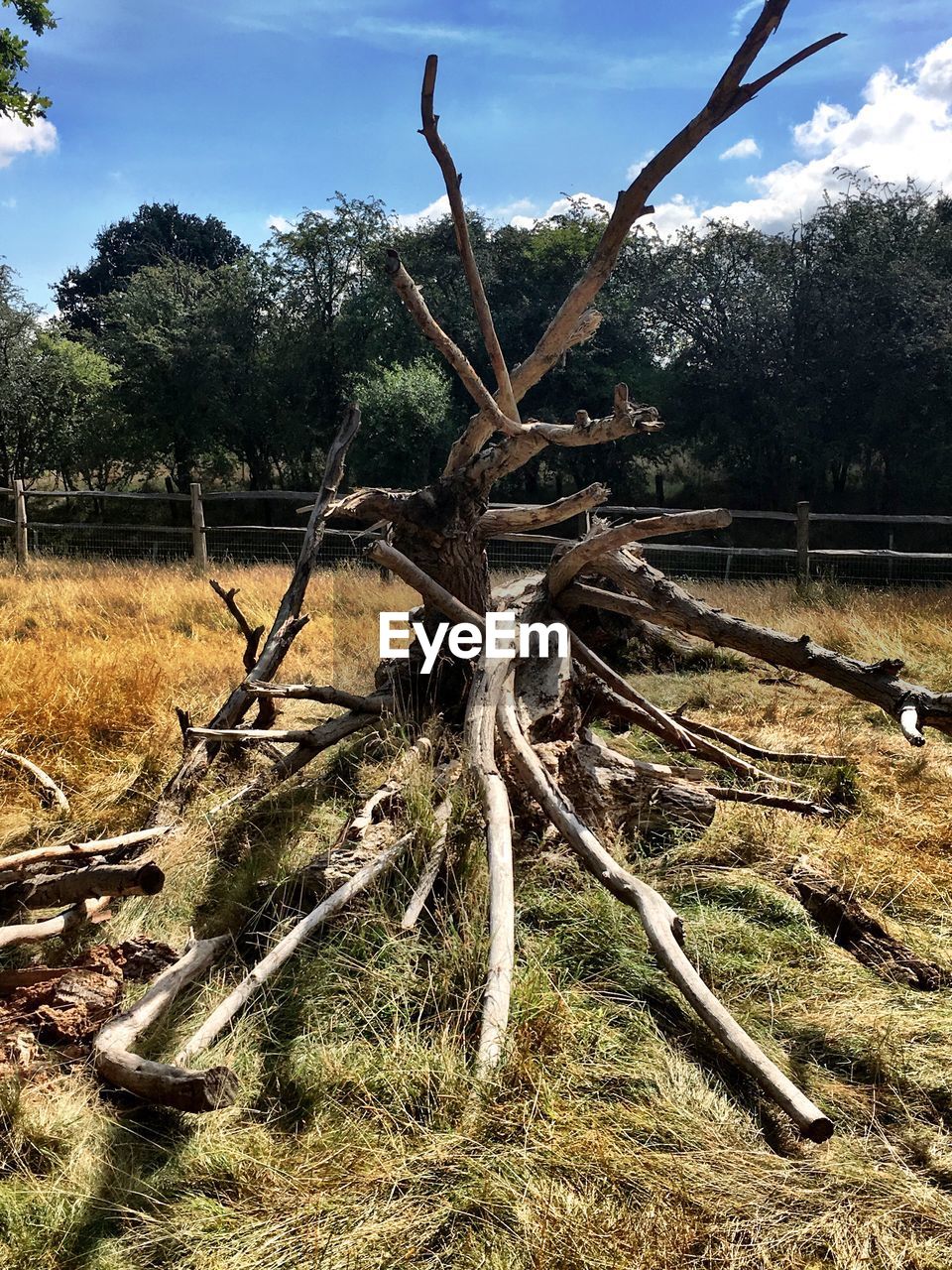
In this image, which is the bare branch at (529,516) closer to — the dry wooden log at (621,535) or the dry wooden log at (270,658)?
the dry wooden log at (621,535)

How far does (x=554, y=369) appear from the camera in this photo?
18.7 m

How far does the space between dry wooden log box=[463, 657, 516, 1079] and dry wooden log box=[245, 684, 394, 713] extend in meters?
0.63

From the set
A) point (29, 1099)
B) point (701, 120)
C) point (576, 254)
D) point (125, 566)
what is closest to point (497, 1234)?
point (29, 1099)

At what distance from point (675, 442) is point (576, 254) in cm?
473

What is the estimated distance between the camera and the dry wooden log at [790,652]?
3357 mm

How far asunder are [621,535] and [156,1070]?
3.02 meters

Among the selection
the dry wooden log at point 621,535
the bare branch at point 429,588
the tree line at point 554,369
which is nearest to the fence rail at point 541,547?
the tree line at point 554,369

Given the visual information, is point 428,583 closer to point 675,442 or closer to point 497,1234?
point 497,1234

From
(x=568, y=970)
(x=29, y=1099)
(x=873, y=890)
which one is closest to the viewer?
(x=29, y=1099)

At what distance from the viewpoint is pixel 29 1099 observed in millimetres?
2340

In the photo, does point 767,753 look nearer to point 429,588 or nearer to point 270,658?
point 429,588

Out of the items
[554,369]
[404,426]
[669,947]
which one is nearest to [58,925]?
[669,947]

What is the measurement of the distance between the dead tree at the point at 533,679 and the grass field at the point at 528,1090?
0.17 meters

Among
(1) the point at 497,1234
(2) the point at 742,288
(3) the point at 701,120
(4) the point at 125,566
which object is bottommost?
(1) the point at 497,1234
